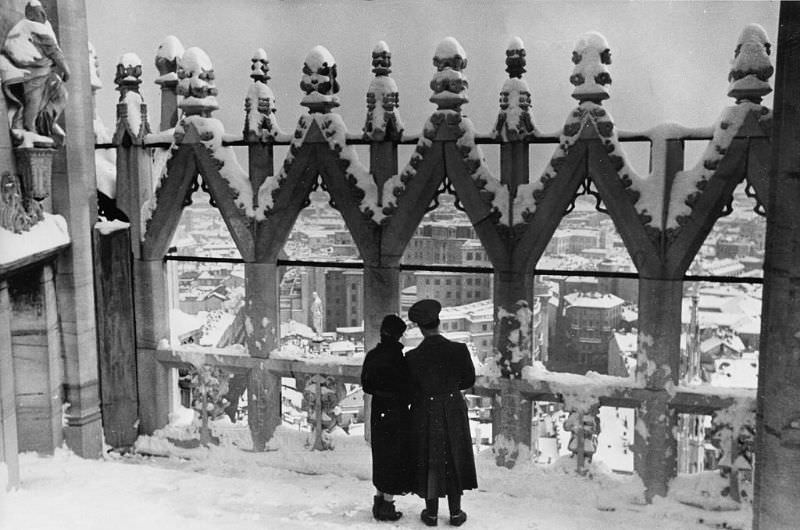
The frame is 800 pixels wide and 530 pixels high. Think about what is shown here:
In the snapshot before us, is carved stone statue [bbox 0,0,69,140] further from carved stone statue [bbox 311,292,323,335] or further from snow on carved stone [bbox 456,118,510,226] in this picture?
snow on carved stone [bbox 456,118,510,226]

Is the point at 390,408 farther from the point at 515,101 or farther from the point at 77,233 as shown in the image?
the point at 77,233

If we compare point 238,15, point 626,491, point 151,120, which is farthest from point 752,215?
point 151,120

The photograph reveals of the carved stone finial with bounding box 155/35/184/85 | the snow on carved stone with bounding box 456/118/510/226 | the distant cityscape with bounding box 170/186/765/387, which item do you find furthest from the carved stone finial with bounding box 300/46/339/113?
the carved stone finial with bounding box 155/35/184/85

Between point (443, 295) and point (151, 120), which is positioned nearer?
point (443, 295)

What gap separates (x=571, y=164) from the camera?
6.50 metres

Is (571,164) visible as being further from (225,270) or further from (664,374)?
(225,270)

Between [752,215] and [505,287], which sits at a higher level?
[752,215]

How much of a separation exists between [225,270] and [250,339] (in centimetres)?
115

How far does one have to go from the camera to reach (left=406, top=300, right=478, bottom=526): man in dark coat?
5.48 m

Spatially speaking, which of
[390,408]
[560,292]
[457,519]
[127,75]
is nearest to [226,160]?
[127,75]

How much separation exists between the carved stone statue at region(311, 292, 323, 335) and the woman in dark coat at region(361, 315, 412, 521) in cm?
223

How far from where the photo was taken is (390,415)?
18.4ft

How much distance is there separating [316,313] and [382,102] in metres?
2.31

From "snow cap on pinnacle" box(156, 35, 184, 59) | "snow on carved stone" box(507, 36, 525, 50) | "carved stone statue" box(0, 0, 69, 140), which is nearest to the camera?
"carved stone statue" box(0, 0, 69, 140)
